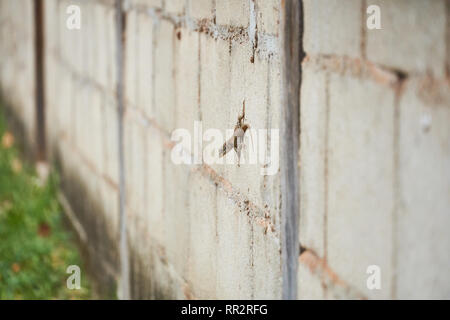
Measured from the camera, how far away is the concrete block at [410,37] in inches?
49.5

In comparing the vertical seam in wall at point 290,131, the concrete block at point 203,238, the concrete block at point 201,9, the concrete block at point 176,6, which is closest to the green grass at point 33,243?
the concrete block at point 203,238

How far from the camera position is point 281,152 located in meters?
1.88

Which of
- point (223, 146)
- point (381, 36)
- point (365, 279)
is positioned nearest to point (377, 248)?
point (365, 279)

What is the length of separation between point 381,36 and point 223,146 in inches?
38.4

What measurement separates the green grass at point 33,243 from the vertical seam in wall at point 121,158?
2.03 ft

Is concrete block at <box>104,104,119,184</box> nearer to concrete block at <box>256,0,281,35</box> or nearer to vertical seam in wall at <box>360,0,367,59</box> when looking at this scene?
concrete block at <box>256,0,281,35</box>

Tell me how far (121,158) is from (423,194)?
102 inches

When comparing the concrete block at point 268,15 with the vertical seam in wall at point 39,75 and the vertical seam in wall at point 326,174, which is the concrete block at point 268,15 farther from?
the vertical seam in wall at point 39,75

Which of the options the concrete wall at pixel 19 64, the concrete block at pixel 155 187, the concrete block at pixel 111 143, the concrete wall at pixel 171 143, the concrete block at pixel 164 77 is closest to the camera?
the concrete wall at pixel 171 143

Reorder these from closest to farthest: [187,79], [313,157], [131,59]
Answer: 1. [313,157]
2. [187,79]
3. [131,59]

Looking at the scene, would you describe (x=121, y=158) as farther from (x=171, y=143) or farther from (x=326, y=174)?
(x=326, y=174)

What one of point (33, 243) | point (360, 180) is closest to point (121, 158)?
point (33, 243)

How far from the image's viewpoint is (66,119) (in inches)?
210
